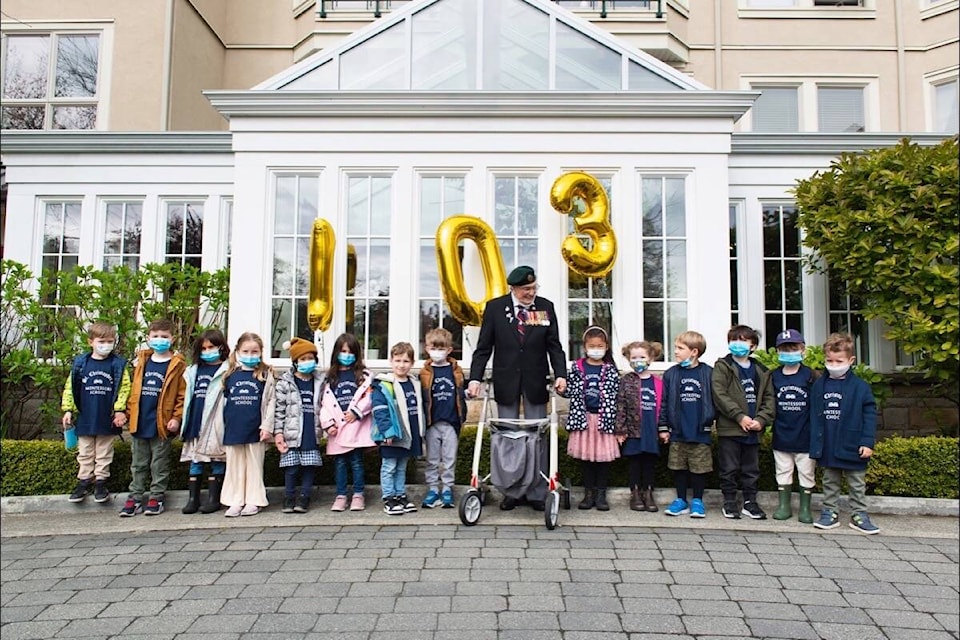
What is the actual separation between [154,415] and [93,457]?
58 cm

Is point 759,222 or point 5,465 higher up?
point 759,222

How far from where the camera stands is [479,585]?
325 centimetres

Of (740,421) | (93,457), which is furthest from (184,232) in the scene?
(740,421)

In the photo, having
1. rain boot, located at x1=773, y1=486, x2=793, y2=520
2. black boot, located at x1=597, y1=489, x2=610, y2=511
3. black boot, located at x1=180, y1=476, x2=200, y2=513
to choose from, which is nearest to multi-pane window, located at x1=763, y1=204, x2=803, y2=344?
rain boot, located at x1=773, y1=486, x2=793, y2=520

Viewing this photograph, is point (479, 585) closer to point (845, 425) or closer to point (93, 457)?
point (845, 425)

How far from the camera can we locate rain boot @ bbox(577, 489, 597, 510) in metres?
4.99

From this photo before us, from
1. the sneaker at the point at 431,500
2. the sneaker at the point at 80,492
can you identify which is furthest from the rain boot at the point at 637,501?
the sneaker at the point at 80,492

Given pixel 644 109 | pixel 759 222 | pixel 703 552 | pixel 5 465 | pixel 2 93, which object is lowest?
pixel 703 552

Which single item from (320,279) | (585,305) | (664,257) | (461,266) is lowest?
(585,305)

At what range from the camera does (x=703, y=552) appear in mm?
3838

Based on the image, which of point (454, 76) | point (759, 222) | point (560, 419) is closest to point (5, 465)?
point (560, 419)

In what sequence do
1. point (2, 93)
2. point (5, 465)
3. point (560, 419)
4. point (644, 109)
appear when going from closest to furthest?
point (2, 93), point (5, 465), point (560, 419), point (644, 109)

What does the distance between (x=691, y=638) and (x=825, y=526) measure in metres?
2.41

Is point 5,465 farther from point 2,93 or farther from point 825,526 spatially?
point 825,526
